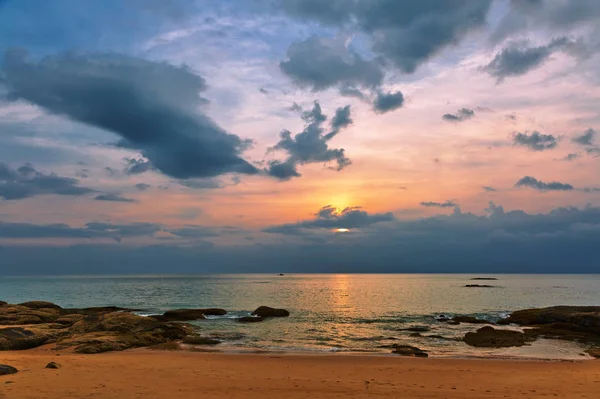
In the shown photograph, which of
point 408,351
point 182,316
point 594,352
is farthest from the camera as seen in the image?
point 182,316

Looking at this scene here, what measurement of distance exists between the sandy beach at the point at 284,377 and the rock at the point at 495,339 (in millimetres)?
7762

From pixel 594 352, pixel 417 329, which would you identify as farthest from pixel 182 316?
pixel 594 352

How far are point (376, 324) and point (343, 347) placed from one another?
60.5 feet

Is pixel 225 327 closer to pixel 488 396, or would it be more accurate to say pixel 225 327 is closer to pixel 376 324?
pixel 376 324

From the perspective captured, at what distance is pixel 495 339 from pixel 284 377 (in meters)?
24.4

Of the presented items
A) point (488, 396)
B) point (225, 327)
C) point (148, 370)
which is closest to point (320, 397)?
point (488, 396)

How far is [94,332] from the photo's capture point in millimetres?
36750

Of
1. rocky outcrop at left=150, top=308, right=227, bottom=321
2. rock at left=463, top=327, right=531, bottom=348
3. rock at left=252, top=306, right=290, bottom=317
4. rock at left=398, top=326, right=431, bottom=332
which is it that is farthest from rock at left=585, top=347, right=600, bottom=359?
rocky outcrop at left=150, top=308, right=227, bottom=321

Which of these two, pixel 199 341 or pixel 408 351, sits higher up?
pixel 408 351

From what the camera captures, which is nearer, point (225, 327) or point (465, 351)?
point (465, 351)

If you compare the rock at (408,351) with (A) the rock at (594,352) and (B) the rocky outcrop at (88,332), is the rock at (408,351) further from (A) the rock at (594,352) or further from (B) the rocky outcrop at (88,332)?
(B) the rocky outcrop at (88,332)

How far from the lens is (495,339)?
37.3 meters

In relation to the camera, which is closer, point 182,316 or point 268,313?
point 182,316

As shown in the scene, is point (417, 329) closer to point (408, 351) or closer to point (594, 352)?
point (408, 351)
